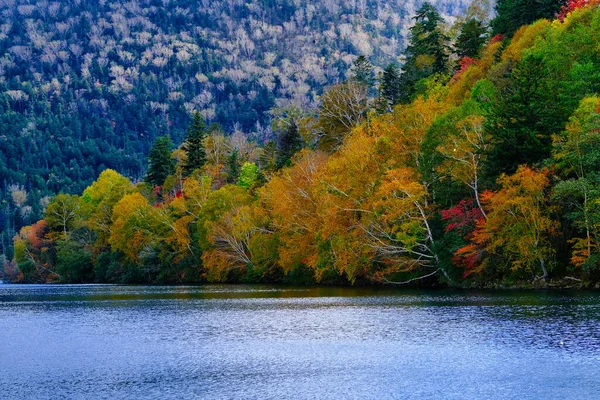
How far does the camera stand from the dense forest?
199 feet

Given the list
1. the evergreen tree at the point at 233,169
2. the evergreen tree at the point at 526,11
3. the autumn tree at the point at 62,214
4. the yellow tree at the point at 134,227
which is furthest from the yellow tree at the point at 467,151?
the autumn tree at the point at 62,214

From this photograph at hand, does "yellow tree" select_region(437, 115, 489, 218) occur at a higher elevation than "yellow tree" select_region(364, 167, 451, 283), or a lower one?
higher

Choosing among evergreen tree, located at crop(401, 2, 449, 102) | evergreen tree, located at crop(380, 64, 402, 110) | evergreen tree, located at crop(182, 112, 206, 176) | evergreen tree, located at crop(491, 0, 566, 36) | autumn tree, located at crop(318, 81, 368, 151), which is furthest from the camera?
evergreen tree, located at crop(182, 112, 206, 176)

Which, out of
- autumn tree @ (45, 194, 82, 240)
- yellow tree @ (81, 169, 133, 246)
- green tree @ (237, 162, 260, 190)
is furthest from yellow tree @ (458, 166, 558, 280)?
autumn tree @ (45, 194, 82, 240)

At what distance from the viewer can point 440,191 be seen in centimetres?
7144

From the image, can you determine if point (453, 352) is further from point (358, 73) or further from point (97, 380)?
point (358, 73)

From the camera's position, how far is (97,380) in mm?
28688

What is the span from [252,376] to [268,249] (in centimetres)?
6469

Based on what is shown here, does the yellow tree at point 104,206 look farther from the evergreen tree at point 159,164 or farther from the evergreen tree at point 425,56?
the evergreen tree at point 425,56

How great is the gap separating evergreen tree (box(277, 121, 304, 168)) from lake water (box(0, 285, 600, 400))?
213ft

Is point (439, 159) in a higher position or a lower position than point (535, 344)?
higher

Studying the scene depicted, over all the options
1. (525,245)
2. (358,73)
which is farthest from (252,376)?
(358,73)

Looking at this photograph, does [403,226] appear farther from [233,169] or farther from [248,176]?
[233,169]

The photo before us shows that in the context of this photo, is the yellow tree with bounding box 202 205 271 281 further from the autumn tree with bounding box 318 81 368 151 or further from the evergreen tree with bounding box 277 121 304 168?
the autumn tree with bounding box 318 81 368 151
